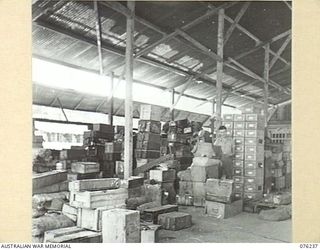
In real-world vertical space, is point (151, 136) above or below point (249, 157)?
above

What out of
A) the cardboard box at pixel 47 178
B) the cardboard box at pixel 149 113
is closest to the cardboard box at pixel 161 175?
the cardboard box at pixel 149 113

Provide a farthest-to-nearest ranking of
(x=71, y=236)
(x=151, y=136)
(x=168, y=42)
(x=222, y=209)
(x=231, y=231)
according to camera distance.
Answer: (x=168, y=42), (x=151, y=136), (x=222, y=209), (x=231, y=231), (x=71, y=236)

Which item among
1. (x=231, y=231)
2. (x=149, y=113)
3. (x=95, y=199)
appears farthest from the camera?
(x=149, y=113)

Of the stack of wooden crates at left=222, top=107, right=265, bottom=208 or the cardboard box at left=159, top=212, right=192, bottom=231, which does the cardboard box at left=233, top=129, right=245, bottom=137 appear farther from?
the cardboard box at left=159, top=212, right=192, bottom=231

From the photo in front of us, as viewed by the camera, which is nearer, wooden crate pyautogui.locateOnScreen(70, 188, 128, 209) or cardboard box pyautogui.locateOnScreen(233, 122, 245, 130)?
wooden crate pyautogui.locateOnScreen(70, 188, 128, 209)

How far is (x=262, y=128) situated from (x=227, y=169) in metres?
1.10

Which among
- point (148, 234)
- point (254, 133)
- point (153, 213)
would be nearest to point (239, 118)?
point (254, 133)

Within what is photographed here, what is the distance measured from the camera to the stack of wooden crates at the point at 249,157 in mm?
6767

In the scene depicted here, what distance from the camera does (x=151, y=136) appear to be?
8.00 m

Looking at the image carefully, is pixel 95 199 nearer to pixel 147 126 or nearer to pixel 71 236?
pixel 71 236

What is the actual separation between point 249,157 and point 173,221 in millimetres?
2627

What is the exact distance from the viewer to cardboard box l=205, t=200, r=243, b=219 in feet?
19.1

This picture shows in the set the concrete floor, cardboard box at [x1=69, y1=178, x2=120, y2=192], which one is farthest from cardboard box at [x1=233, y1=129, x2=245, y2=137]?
cardboard box at [x1=69, y1=178, x2=120, y2=192]

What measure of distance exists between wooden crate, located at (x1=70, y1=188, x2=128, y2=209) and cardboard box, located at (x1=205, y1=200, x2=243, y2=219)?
5.99 ft
